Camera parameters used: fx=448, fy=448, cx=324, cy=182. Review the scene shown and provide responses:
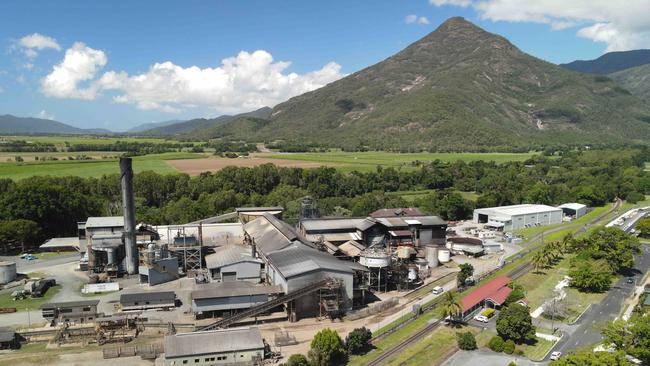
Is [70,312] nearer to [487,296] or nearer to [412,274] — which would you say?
[412,274]

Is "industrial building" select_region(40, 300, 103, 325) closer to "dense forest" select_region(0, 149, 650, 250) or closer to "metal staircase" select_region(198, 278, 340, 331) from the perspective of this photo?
"metal staircase" select_region(198, 278, 340, 331)

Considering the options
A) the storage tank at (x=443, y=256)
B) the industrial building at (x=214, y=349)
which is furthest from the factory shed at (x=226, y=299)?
the storage tank at (x=443, y=256)

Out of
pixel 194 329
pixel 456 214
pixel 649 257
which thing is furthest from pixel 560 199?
pixel 194 329

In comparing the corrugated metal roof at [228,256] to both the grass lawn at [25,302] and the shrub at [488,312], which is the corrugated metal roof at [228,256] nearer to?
the grass lawn at [25,302]

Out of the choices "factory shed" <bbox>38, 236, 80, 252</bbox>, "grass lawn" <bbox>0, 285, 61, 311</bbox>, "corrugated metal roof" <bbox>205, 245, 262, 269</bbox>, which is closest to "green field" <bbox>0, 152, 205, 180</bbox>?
"factory shed" <bbox>38, 236, 80, 252</bbox>

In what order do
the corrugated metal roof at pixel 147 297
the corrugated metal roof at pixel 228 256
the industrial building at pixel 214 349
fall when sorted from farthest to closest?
the corrugated metal roof at pixel 228 256 < the corrugated metal roof at pixel 147 297 < the industrial building at pixel 214 349

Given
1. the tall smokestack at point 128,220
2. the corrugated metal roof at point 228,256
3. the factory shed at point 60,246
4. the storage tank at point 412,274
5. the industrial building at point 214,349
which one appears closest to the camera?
the industrial building at point 214,349
